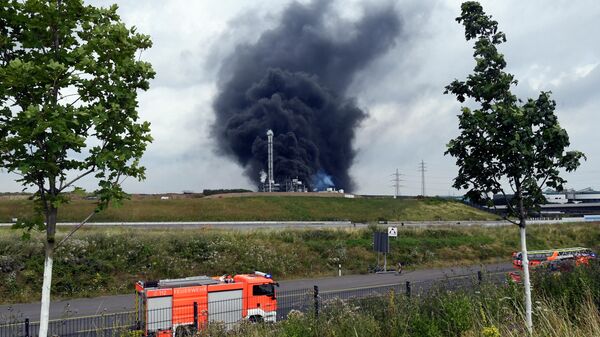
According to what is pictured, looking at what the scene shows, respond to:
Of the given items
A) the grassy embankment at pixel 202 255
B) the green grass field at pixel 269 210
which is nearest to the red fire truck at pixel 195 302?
the grassy embankment at pixel 202 255

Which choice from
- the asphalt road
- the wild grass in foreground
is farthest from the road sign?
the wild grass in foreground

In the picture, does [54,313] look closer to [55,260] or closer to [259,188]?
[55,260]

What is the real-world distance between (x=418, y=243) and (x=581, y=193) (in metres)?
121

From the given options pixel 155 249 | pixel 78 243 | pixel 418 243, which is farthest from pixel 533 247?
pixel 78 243

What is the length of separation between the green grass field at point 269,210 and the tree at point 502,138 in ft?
166

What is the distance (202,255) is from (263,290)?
14.3 m

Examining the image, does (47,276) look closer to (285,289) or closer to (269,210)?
(285,289)

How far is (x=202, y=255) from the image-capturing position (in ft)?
106

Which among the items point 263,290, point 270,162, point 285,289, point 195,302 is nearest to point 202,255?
point 285,289

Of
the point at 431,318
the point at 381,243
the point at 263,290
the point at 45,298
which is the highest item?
the point at 45,298

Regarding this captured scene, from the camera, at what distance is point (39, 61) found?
7910mm

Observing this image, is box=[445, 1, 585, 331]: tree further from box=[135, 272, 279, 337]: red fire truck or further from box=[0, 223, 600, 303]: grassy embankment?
box=[0, 223, 600, 303]: grassy embankment

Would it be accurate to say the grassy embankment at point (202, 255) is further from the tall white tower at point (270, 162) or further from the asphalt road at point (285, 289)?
the tall white tower at point (270, 162)

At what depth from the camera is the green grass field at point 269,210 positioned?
5925 cm
